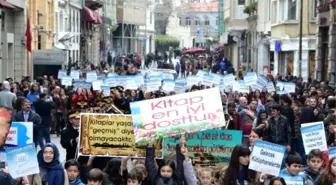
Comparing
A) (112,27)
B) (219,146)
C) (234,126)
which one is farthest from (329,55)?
(112,27)

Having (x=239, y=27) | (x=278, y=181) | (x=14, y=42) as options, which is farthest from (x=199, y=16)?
(x=278, y=181)

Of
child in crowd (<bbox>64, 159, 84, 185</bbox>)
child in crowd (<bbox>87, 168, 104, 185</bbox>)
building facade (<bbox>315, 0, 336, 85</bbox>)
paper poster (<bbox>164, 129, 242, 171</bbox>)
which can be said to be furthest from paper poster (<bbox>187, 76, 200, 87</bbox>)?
child in crowd (<bbox>87, 168, 104, 185</bbox>)

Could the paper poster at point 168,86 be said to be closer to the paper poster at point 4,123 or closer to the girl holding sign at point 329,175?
the girl holding sign at point 329,175

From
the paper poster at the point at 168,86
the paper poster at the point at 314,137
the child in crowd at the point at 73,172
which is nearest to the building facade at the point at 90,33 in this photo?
the paper poster at the point at 168,86

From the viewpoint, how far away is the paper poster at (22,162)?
33.9 ft

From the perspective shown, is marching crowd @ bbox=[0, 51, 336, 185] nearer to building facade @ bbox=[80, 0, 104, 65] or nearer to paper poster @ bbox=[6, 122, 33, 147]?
paper poster @ bbox=[6, 122, 33, 147]

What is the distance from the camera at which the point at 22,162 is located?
10375 mm

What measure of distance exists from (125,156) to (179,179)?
1.58 m

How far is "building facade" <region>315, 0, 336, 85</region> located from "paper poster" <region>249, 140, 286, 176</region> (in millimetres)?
25924

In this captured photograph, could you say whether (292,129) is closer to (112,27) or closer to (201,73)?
(201,73)

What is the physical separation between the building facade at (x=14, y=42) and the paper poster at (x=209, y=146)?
94.3 ft

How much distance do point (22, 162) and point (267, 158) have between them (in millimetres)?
2648

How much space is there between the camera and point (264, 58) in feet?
192

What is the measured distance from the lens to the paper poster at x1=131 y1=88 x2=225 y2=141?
11812 millimetres
